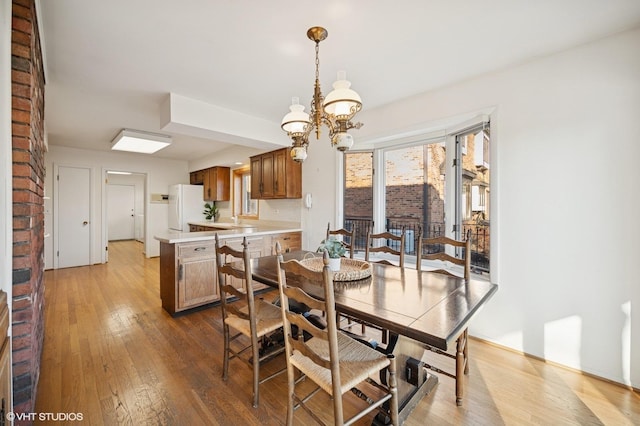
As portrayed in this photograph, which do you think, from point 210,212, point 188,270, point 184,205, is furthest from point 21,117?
point 210,212

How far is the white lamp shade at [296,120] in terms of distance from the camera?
2041 millimetres

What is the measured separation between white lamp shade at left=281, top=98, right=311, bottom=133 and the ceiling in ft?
1.69

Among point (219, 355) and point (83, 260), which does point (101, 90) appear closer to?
point (219, 355)

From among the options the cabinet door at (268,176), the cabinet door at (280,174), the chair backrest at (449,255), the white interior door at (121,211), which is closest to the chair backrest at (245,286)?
the chair backrest at (449,255)

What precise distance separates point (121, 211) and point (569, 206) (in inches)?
455

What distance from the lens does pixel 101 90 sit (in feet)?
9.64

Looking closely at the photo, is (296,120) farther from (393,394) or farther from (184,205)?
(184,205)

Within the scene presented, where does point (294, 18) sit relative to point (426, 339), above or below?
above

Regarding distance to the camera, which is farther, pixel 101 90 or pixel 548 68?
pixel 101 90

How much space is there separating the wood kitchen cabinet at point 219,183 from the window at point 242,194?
0.53 ft

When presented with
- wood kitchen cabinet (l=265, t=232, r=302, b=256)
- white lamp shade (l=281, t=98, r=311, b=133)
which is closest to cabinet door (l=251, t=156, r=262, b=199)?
wood kitchen cabinet (l=265, t=232, r=302, b=256)

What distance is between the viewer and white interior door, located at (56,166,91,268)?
5.49m

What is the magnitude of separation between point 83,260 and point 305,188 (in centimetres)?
508

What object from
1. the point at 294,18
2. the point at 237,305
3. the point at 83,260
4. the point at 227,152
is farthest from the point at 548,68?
the point at 83,260
